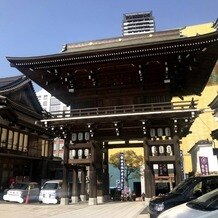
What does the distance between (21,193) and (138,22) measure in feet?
503

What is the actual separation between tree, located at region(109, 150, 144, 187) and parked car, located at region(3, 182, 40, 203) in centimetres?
2529

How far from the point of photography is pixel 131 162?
162ft

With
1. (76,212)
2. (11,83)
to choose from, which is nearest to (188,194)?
(76,212)

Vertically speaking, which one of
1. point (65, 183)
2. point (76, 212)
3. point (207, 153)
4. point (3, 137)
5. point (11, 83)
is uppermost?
point (11, 83)

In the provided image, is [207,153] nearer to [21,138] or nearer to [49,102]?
[21,138]

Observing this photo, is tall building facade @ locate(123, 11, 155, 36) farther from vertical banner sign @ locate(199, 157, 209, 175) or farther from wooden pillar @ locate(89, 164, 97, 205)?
wooden pillar @ locate(89, 164, 97, 205)

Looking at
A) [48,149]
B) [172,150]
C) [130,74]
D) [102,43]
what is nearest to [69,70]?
[130,74]

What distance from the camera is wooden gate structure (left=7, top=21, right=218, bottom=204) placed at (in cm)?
1798

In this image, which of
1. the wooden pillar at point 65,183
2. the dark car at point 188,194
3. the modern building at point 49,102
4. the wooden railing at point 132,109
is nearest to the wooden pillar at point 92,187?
the wooden pillar at point 65,183

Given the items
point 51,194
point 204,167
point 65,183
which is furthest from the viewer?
point 51,194

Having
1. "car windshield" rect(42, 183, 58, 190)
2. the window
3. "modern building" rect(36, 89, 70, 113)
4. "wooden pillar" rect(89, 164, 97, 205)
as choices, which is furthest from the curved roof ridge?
"modern building" rect(36, 89, 70, 113)

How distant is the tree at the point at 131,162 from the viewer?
48.4m

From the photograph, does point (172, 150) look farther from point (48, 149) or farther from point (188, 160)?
point (188, 160)

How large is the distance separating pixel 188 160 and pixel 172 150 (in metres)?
31.6
